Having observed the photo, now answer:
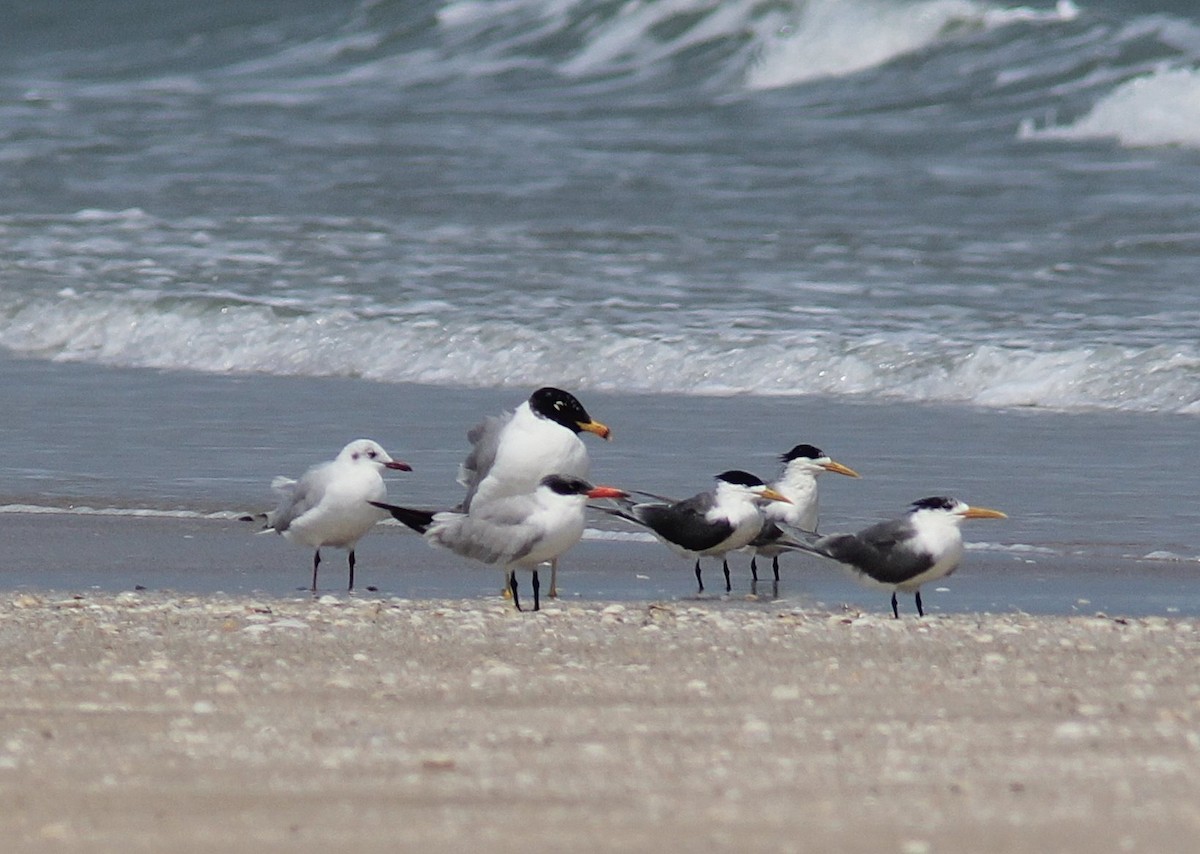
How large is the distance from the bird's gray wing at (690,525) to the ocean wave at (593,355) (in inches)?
140

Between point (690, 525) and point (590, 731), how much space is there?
2698mm

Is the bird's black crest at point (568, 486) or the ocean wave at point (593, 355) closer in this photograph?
the bird's black crest at point (568, 486)

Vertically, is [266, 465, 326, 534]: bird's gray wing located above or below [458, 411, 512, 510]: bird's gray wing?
below

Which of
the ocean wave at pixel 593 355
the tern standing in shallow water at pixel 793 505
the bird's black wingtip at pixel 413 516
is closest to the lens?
the bird's black wingtip at pixel 413 516

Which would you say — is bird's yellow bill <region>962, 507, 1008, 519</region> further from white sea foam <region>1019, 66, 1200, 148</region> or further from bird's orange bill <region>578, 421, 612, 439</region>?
white sea foam <region>1019, 66, 1200, 148</region>

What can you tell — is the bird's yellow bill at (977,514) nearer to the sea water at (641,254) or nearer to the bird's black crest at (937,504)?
the bird's black crest at (937,504)

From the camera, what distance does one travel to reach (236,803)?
328 centimetres

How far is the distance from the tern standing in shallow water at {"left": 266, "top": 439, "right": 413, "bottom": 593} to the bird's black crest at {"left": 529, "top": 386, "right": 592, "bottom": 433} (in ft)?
1.58

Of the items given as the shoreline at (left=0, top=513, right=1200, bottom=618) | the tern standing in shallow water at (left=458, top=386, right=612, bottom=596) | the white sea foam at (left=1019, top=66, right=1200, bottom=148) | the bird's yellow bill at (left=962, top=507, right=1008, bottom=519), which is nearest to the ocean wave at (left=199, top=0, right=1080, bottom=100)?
the white sea foam at (left=1019, top=66, right=1200, bottom=148)

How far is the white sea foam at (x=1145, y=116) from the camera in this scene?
55.4ft

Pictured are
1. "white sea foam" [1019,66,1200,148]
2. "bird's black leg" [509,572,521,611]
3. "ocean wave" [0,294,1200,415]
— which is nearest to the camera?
"bird's black leg" [509,572,521,611]

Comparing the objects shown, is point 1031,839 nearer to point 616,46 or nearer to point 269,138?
point 269,138

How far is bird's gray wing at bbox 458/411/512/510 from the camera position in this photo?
271 inches

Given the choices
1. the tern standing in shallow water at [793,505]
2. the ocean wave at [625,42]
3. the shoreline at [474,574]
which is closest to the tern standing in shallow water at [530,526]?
the shoreline at [474,574]
